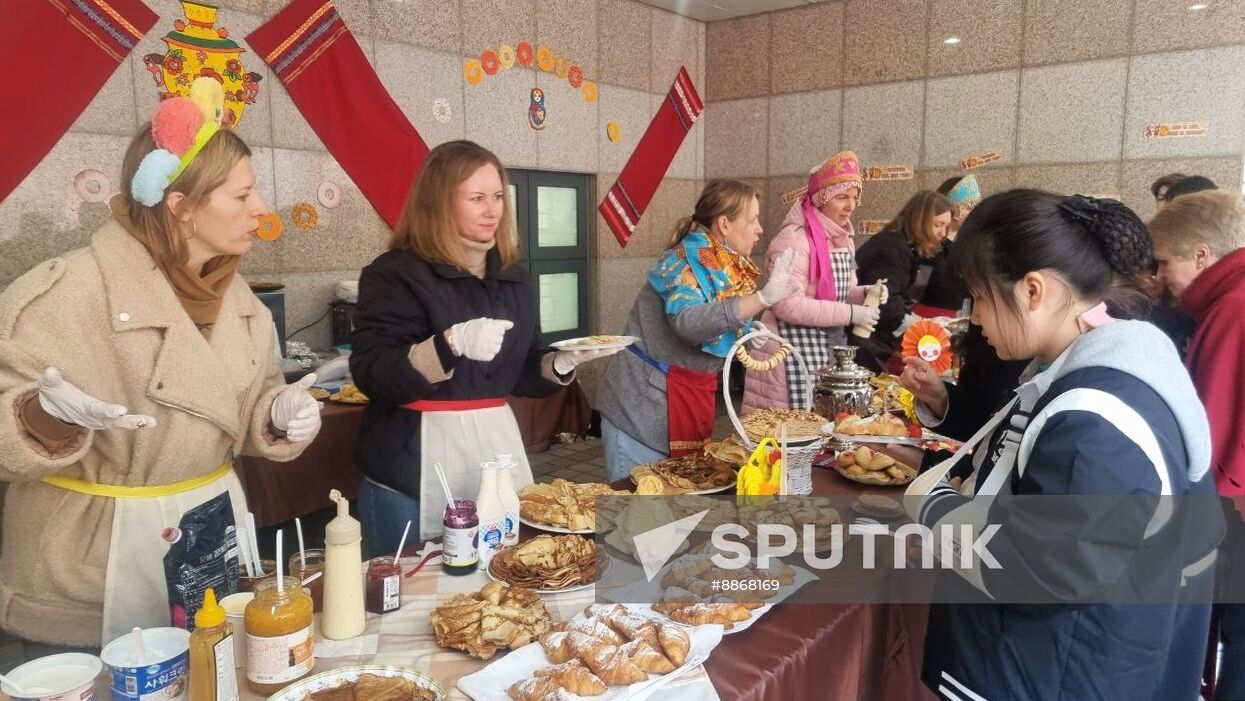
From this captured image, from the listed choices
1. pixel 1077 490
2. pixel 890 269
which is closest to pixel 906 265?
pixel 890 269

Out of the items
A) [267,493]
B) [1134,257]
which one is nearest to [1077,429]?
[1134,257]

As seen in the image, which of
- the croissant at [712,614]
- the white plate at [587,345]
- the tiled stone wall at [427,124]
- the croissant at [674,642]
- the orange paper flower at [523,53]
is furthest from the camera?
the orange paper flower at [523,53]

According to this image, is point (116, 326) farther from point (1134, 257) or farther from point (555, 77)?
point (555, 77)

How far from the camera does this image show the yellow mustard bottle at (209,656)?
44.4 inches

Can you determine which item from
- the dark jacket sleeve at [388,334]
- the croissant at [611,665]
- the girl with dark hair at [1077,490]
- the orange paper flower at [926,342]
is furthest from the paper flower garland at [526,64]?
the croissant at [611,665]

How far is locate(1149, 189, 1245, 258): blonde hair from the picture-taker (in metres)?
2.27

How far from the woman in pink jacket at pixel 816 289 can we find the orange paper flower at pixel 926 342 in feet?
2.70

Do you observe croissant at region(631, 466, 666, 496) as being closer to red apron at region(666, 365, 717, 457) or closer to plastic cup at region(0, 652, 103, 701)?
red apron at region(666, 365, 717, 457)

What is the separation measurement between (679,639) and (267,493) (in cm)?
269

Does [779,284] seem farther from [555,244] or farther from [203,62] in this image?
[555,244]

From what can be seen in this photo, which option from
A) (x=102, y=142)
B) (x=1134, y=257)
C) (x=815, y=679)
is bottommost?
(x=815, y=679)

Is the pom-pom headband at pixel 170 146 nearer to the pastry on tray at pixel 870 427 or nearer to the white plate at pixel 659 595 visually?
the white plate at pixel 659 595

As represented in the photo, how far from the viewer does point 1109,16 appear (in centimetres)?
550

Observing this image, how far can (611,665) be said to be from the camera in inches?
48.7
